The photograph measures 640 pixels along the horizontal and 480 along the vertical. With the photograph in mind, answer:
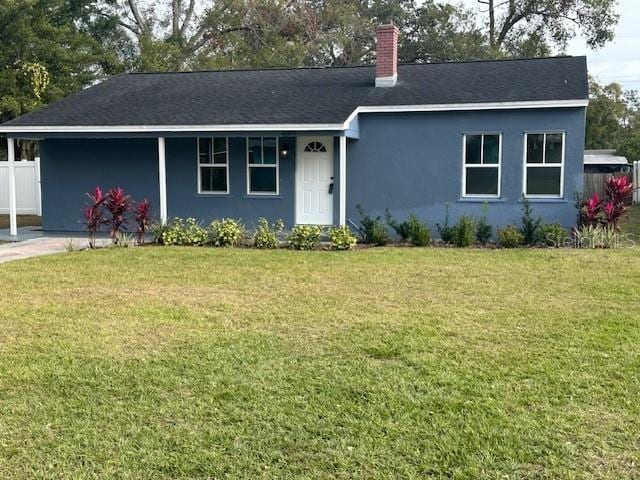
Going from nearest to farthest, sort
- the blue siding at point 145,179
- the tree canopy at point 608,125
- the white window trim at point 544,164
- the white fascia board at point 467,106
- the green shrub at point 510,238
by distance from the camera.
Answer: the green shrub at point 510,238, the white fascia board at point 467,106, the white window trim at point 544,164, the blue siding at point 145,179, the tree canopy at point 608,125

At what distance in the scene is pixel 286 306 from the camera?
23.4 feet

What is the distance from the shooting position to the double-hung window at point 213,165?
50.7 ft

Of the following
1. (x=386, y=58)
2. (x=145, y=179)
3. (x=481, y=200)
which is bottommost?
(x=481, y=200)

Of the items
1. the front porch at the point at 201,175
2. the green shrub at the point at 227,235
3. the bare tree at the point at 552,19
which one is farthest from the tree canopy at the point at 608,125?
the green shrub at the point at 227,235

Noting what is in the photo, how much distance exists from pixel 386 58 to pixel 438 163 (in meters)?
3.03

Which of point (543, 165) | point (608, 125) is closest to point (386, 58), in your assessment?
point (543, 165)

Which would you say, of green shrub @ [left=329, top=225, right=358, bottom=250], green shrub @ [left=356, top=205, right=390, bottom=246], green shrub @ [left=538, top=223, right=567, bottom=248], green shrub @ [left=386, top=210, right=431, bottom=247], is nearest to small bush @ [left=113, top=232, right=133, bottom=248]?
green shrub @ [left=329, top=225, right=358, bottom=250]

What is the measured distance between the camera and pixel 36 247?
12797 millimetres

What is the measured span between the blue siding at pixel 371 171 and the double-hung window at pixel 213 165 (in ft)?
0.51

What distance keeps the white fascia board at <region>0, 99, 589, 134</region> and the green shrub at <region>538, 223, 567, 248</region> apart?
2704 millimetres

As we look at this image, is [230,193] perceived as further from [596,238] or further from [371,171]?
[596,238]

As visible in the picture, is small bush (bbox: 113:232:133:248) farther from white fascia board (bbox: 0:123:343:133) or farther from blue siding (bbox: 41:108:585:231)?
blue siding (bbox: 41:108:585:231)

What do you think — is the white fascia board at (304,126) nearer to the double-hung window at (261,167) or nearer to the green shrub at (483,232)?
the double-hung window at (261,167)

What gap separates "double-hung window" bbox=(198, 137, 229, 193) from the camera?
50.7 feet
